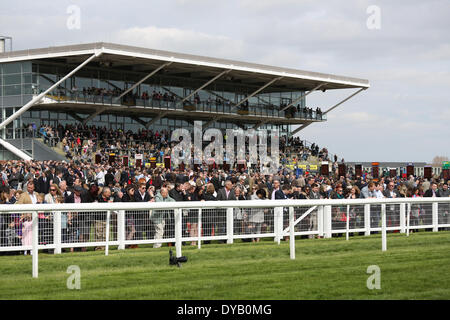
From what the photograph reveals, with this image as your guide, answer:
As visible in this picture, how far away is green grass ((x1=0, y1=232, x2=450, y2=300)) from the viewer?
7555mm

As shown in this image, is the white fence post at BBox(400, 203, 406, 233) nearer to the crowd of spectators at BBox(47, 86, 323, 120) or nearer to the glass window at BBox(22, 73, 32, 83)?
the crowd of spectators at BBox(47, 86, 323, 120)

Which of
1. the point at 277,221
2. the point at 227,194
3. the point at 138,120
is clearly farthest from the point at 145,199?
the point at 138,120

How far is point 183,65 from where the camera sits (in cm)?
4766

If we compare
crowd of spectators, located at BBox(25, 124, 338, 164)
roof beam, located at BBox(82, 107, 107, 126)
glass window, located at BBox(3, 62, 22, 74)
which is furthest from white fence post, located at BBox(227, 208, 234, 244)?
roof beam, located at BBox(82, 107, 107, 126)

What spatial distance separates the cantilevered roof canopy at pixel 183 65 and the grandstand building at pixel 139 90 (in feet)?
0.21

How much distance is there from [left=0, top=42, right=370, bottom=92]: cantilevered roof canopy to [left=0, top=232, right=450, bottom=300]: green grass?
105 ft

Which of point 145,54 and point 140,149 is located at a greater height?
point 145,54

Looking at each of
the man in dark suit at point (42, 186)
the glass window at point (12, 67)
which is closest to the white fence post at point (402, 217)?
the man in dark suit at point (42, 186)

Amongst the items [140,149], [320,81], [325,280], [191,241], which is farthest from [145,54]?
[325,280]

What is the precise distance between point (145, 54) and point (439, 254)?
34.7 m

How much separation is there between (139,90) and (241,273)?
135 feet

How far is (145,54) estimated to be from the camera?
144 feet

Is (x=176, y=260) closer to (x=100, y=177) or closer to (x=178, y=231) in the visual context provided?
(x=178, y=231)

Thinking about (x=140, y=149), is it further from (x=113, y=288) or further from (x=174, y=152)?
(x=113, y=288)
